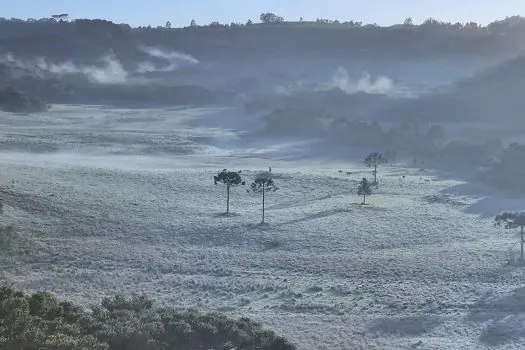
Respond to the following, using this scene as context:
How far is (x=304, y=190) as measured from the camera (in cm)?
5744

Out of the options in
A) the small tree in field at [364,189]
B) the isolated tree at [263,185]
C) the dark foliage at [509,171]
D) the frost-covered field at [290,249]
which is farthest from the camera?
the dark foliage at [509,171]

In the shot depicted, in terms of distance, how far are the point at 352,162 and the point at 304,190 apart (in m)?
21.5

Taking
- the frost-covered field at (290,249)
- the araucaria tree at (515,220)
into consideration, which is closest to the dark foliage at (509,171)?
the frost-covered field at (290,249)

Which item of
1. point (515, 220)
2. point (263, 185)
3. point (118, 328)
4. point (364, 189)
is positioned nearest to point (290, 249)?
point (263, 185)

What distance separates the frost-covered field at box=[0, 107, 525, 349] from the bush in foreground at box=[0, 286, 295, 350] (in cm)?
278

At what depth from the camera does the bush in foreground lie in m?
19.7

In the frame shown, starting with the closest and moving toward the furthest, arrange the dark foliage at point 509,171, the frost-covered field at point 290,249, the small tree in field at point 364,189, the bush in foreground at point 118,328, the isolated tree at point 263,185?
1. the bush in foreground at point 118,328
2. the frost-covered field at point 290,249
3. the isolated tree at point 263,185
4. the small tree in field at point 364,189
5. the dark foliage at point 509,171

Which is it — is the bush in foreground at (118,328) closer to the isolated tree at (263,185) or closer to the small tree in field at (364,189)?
the isolated tree at (263,185)

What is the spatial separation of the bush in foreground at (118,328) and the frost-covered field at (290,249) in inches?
109

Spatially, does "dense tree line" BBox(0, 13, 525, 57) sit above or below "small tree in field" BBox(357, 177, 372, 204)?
above

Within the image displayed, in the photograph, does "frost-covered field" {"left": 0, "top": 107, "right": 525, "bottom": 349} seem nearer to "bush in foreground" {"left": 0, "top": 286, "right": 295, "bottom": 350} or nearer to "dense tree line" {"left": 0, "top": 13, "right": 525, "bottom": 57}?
"bush in foreground" {"left": 0, "top": 286, "right": 295, "bottom": 350}

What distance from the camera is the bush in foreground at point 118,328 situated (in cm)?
1970

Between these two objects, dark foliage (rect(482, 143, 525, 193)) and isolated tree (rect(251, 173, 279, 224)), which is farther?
dark foliage (rect(482, 143, 525, 193))

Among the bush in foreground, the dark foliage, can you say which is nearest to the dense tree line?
the dark foliage
